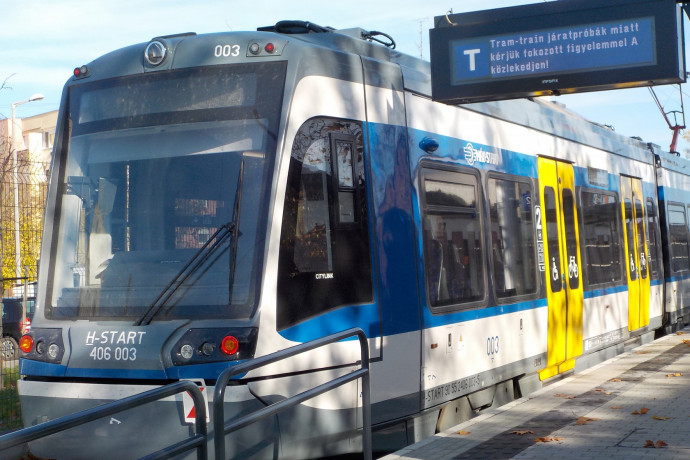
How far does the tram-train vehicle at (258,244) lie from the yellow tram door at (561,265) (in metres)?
2.00

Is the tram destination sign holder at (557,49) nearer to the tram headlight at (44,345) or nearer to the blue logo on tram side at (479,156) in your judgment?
the blue logo on tram side at (479,156)

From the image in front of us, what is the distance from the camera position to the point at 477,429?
7633mm

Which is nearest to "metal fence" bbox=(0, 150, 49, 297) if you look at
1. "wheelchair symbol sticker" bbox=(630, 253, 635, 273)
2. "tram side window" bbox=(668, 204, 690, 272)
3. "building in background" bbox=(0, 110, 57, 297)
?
"building in background" bbox=(0, 110, 57, 297)

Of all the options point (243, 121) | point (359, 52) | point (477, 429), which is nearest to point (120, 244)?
point (243, 121)

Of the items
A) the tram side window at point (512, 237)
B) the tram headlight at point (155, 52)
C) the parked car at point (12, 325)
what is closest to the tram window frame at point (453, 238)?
the tram side window at point (512, 237)

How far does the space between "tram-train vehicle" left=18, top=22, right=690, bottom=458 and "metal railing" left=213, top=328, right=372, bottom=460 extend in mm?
226

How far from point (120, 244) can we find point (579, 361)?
25.6ft

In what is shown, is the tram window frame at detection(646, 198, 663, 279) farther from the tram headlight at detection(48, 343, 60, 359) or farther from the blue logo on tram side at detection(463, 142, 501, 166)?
the tram headlight at detection(48, 343, 60, 359)

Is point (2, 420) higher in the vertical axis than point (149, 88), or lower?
lower

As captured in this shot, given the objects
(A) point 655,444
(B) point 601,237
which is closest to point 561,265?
(B) point 601,237

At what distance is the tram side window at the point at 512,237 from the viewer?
30.9 feet

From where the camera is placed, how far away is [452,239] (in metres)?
8.49

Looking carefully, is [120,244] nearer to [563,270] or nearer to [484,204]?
[484,204]

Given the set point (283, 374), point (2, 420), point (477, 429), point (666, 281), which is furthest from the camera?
point (666, 281)
